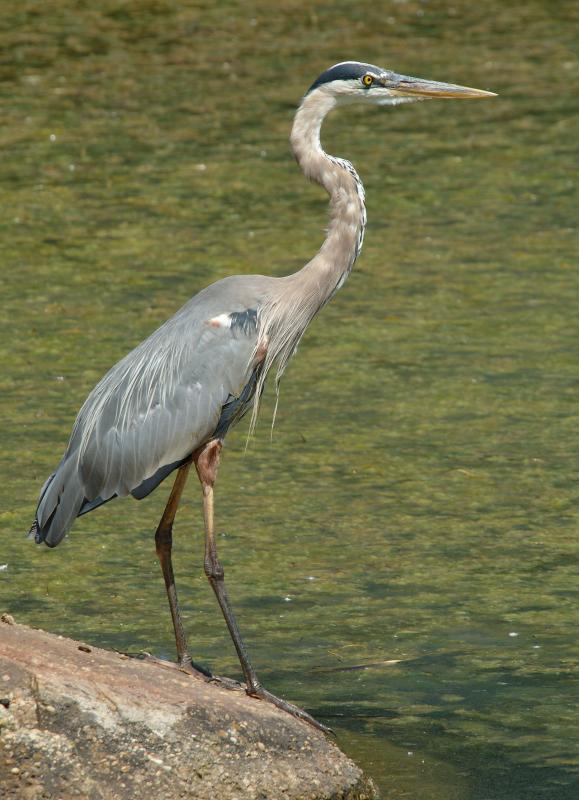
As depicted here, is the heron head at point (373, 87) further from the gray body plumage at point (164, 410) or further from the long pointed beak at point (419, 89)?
the gray body plumage at point (164, 410)

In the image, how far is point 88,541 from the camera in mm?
6066

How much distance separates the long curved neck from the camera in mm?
5059

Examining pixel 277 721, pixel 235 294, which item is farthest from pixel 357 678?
pixel 235 294

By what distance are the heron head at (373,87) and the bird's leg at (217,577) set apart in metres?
1.20

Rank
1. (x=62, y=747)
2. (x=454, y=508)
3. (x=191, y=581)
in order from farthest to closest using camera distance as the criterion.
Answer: (x=454, y=508), (x=191, y=581), (x=62, y=747)

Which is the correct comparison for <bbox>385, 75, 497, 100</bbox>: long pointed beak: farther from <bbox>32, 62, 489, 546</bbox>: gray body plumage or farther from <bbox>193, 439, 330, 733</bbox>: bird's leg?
<bbox>193, 439, 330, 733</bbox>: bird's leg

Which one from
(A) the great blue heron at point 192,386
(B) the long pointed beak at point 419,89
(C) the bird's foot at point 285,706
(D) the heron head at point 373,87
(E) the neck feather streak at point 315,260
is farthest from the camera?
(B) the long pointed beak at point 419,89

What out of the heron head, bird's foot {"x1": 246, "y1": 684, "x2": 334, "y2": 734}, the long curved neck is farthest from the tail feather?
the heron head

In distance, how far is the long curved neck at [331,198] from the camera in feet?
16.6

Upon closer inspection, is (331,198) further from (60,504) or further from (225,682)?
(225,682)

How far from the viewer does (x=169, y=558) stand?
4.89m

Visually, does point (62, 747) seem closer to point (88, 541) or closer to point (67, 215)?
point (88, 541)

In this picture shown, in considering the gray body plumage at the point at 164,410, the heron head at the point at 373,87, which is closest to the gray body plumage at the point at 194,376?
the gray body plumage at the point at 164,410

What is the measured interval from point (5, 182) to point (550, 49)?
5.55m
